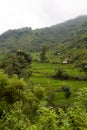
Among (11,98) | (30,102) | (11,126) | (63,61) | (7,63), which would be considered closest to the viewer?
(11,126)

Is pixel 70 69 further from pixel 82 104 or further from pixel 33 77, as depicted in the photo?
pixel 82 104

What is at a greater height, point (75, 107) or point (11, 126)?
point (75, 107)

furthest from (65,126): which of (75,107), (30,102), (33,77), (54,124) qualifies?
(33,77)

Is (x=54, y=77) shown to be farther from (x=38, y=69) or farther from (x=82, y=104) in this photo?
(x=82, y=104)

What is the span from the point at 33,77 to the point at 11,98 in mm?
53547

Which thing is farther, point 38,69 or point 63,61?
point 63,61

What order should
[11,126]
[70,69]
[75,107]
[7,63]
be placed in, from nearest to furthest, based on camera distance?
1. [75,107]
2. [11,126]
3. [7,63]
4. [70,69]

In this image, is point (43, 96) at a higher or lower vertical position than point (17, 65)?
lower

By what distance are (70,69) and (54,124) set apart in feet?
340

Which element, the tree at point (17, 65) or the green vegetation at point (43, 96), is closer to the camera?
the green vegetation at point (43, 96)

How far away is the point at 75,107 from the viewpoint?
45.8ft

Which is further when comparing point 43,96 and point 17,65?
point 17,65

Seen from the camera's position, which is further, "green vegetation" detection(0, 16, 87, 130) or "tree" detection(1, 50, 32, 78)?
"tree" detection(1, 50, 32, 78)

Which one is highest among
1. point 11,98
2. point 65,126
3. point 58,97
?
point 65,126
